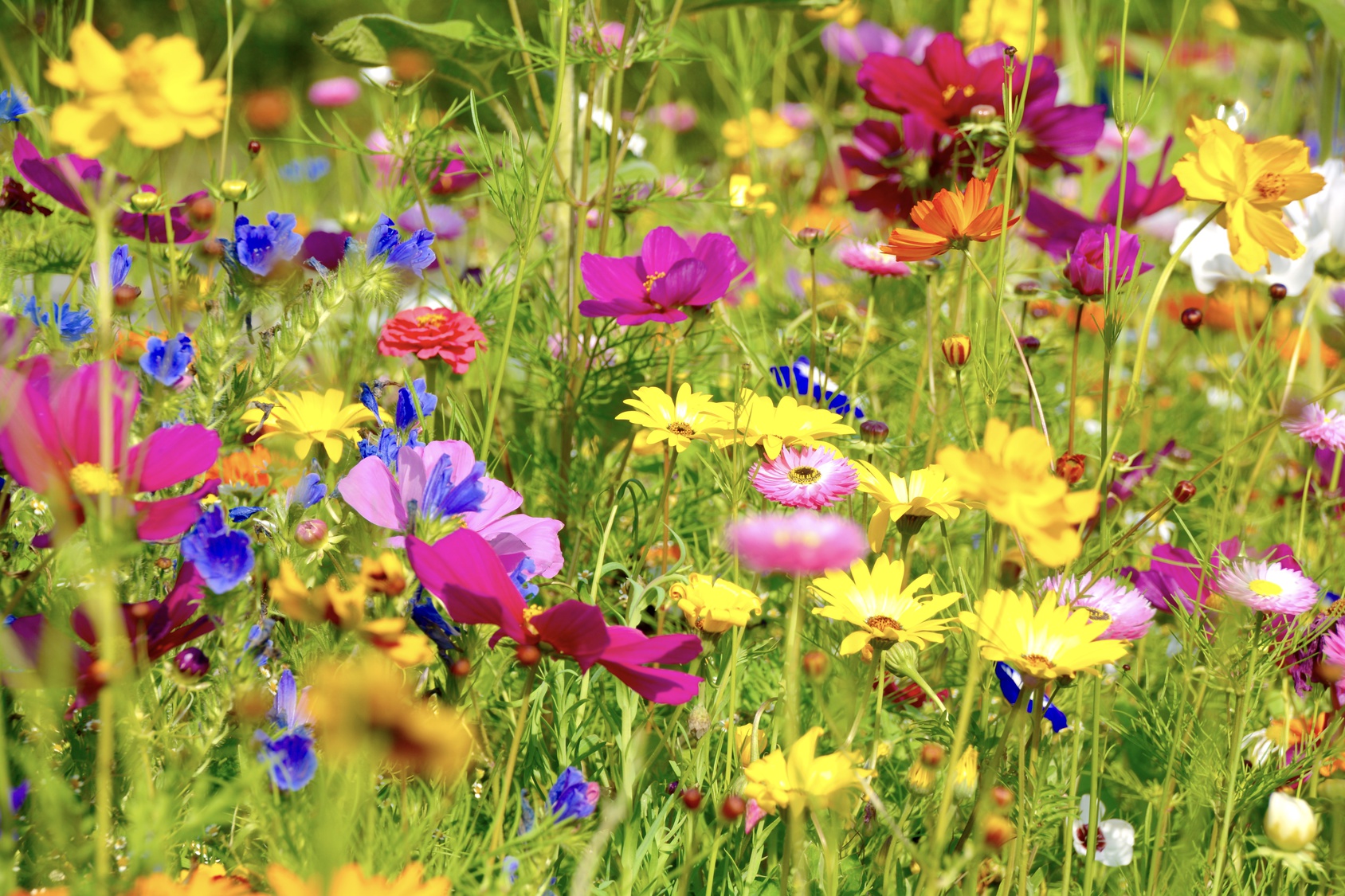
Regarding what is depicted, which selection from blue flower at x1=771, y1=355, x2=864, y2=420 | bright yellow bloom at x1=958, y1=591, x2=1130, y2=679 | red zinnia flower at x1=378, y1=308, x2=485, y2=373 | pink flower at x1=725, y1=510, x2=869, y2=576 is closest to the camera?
pink flower at x1=725, y1=510, x2=869, y2=576

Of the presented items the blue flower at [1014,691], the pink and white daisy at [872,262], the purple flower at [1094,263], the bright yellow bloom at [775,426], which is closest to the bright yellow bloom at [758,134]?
the pink and white daisy at [872,262]

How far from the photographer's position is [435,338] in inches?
28.1

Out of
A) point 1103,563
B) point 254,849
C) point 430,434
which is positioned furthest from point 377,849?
point 1103,563

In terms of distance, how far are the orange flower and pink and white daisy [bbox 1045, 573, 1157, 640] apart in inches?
8.4

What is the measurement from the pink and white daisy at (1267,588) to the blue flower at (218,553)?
0.54 metres

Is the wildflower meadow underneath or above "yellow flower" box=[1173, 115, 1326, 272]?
underneath

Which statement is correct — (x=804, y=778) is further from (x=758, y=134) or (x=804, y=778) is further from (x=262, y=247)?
(x=758, y=134)

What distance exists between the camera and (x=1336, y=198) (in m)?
1.04

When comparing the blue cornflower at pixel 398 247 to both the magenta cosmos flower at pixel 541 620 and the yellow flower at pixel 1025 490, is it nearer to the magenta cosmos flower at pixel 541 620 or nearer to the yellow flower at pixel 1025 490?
the magenta cosmos flower at pixel 541 620

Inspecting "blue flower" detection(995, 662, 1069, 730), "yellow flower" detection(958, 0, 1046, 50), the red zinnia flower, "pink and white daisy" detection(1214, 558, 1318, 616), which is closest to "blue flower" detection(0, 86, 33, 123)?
the red zinnia flower

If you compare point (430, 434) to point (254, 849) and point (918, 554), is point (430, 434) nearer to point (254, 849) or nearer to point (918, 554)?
point (254, 849)

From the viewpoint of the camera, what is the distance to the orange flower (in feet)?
2.07

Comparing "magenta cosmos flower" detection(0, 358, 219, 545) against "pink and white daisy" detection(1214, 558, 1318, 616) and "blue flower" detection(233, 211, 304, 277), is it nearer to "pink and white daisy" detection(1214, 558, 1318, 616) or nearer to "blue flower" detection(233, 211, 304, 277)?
"blue flower" detection(233, 211, 304, 277)

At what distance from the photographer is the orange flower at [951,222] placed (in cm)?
63
